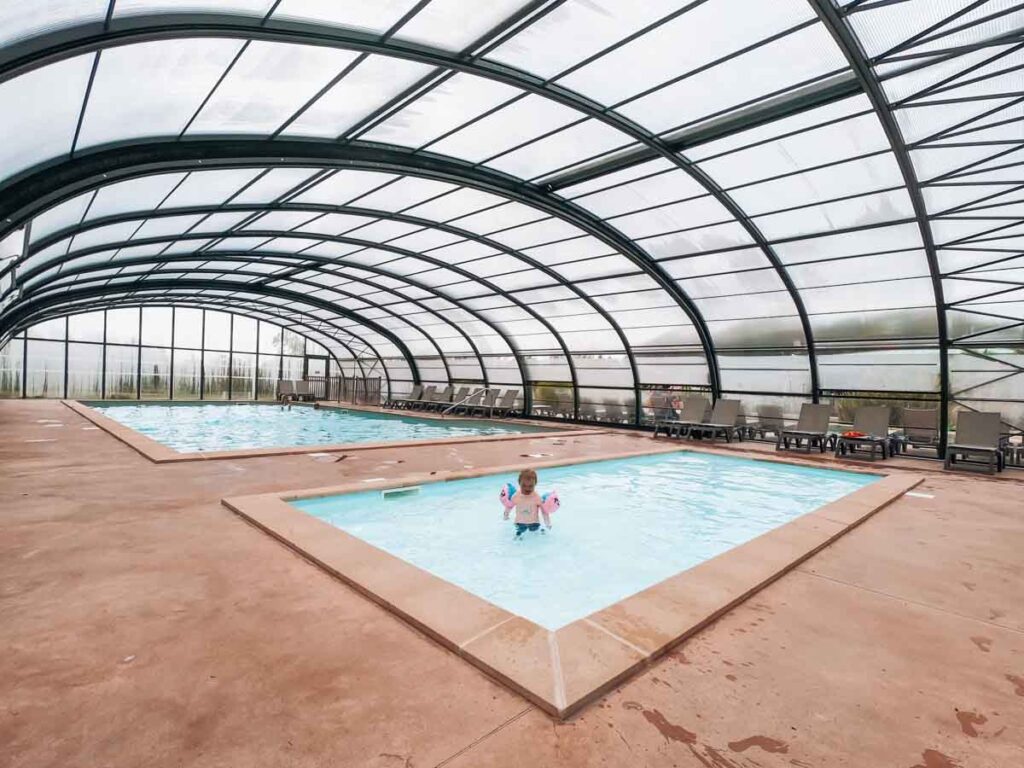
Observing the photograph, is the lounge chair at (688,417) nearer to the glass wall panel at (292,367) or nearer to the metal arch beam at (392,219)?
the metal arch beam at (392,219)

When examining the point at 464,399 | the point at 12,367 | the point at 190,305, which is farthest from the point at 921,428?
the point at 12,367

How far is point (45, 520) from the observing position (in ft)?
14.0

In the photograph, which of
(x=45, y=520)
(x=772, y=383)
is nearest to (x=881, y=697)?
(x=45, y=520)

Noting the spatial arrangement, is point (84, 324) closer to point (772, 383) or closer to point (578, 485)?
point (578, 485)

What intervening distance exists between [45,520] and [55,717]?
3.33 m

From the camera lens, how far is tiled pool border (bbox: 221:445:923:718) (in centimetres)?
220

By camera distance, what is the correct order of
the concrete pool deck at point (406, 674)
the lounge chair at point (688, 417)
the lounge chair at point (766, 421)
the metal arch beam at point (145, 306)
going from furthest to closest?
1. the metal arch beam at point (145, 306)
2. the lounge chair at point (688, 417)
3. the lounge chair at point (766, 421)
4. the concrete pool deck at point (406, 674)

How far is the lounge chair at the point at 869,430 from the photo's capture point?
1121 cm

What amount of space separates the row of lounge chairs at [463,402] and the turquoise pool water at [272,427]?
183cm

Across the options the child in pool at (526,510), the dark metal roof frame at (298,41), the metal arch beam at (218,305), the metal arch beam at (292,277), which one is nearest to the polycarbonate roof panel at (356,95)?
the dark metal roof frame at (298,41)

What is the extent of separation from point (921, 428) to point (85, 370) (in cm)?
3293

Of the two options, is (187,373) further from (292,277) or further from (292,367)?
(292,277)

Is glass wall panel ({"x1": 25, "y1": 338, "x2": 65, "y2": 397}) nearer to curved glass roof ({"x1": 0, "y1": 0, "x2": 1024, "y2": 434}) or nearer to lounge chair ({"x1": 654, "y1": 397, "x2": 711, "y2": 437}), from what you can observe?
curved glass roof ({"x1": 0, "y1": 0, "x2": 1024, "y2": 434})

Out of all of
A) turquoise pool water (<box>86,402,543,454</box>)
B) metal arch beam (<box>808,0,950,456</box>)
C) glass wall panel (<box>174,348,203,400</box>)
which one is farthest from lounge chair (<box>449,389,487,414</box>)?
metal arch beam (<box>808,0,950,456</box>)
